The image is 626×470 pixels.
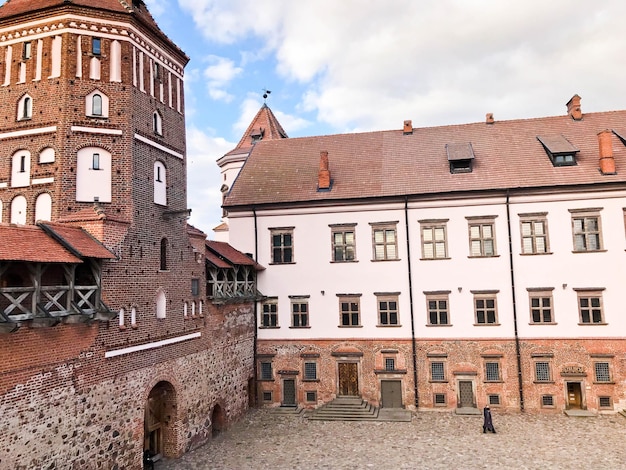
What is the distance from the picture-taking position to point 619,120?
25.1m

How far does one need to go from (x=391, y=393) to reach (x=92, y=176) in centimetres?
1630

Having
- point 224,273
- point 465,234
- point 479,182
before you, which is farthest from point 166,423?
point 479,182

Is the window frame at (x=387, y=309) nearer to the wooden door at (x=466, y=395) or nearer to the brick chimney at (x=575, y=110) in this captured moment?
the wooden door at (x=466, y=395)

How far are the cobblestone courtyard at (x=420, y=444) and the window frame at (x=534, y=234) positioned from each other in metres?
7.43

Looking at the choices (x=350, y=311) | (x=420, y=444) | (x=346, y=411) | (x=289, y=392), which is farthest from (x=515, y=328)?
(x=289, y=392)

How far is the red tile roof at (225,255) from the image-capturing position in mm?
20541

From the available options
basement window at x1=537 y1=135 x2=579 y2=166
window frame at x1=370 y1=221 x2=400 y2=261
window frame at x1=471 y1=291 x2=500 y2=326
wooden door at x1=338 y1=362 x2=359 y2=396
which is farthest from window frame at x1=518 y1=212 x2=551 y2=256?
wooden door at x1=338 y1=362 x2=359 y2=396

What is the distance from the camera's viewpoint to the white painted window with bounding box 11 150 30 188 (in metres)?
14.8

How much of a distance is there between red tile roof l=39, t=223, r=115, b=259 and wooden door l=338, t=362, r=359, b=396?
1346cm

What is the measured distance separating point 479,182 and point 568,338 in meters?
8.23

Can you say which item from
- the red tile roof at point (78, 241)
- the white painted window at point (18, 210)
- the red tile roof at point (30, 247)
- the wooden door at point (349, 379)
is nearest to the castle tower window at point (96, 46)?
the white painted window at point (18, 210)

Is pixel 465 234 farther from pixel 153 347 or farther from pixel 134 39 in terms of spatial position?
pixel 134 39

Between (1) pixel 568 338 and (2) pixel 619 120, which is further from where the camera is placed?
(2) pixel 619 120

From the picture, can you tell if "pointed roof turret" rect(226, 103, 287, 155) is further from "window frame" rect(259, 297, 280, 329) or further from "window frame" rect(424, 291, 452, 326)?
"window frame" rect(424, 291, 452, 326)
